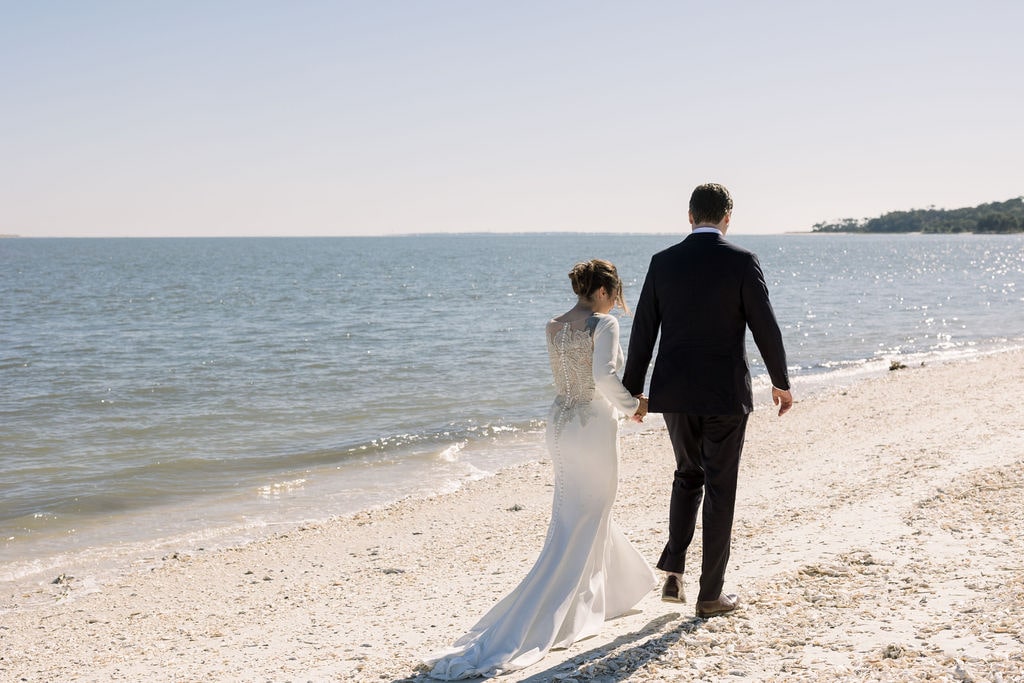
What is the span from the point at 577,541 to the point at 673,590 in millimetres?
697

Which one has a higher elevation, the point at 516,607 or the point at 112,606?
the point at 516,607

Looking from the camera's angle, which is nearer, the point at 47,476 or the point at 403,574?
the point at 403,574

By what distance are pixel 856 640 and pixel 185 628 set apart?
5074 millimetres

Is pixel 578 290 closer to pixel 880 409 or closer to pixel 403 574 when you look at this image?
pixel 403 574

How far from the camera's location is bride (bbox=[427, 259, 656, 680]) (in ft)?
15.6

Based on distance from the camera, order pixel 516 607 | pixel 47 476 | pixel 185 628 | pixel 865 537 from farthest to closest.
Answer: pixel 47 476 → pixel 185 628 → pixel 865 537 → pixel 516 607

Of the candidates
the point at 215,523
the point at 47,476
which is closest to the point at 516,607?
the point at 215,523

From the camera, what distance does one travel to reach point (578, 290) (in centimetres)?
490

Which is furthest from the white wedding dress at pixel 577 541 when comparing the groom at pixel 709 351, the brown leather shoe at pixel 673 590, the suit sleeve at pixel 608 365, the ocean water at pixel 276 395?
the ocean water at pixel 276 395

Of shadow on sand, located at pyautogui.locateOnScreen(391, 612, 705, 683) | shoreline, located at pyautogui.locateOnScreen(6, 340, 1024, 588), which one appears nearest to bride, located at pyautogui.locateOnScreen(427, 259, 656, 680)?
shadow on sand, located at pyautogui.locateOnScreen(391, 612, 705, 683)

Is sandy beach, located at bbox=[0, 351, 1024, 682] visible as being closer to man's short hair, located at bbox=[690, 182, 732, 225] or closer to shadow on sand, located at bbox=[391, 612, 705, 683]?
shadow on sand, located at bbox=[391, 612, 705, 683]

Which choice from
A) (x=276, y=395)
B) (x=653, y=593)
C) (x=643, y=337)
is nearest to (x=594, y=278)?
(x=643, y=337)

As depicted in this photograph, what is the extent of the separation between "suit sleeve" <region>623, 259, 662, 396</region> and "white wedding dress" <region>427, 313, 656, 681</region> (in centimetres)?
8

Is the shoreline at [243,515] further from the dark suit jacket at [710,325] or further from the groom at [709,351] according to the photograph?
the dark suit jacket at [710,325]
